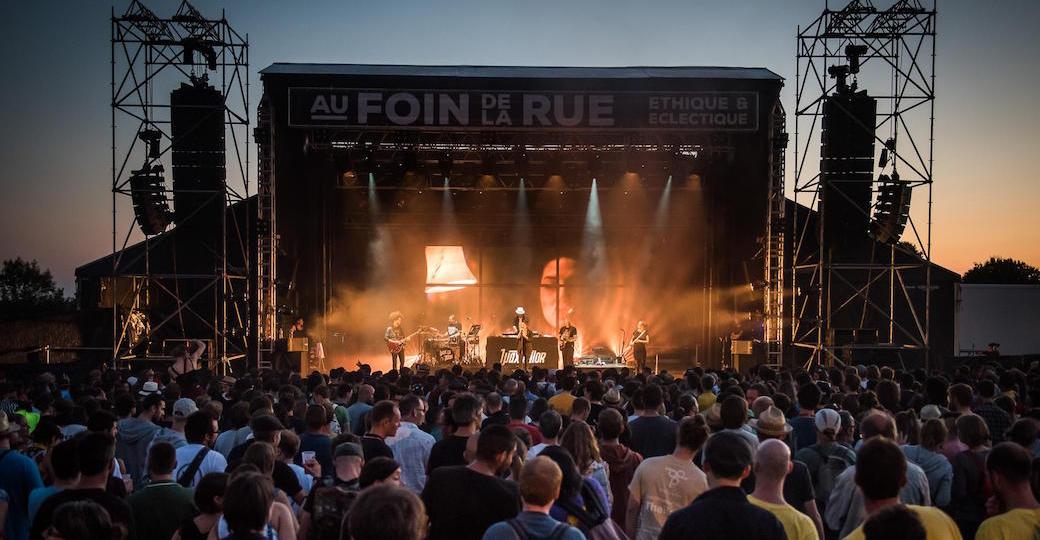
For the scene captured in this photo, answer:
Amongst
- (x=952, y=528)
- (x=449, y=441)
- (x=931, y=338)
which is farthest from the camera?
(x=931, y=338)

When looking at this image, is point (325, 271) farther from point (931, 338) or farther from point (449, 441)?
point (449, 441)

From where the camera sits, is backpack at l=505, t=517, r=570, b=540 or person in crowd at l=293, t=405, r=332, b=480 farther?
person in crowd at l=293, t=405, r=332, b=480

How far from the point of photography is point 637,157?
73.7 feet

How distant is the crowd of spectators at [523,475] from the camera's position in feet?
11.2

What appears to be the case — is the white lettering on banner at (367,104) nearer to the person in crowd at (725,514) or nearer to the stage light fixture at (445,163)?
the stage light fixture at (445,163)

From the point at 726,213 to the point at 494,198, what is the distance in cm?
672

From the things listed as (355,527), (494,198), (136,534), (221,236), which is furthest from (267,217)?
(355,527)

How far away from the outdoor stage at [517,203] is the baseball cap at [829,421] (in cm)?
1426

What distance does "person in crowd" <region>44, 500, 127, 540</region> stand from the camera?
126 inches

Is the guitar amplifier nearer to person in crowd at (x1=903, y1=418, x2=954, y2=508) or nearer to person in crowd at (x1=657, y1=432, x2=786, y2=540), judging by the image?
person in crowd at (x1=903, y1=418, x2=954, y2=508)

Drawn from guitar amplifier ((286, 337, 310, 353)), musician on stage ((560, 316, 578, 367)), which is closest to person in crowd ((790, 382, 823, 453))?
guitar amplifier ((286, 337, 310, 353))

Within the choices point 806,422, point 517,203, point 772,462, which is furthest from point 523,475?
point 517,203

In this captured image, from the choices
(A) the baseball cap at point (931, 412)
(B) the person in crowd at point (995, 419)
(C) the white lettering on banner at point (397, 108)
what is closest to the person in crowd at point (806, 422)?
(A) the baseball cap at point (931, 412)

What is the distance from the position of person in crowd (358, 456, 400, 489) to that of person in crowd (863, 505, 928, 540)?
2129mm
